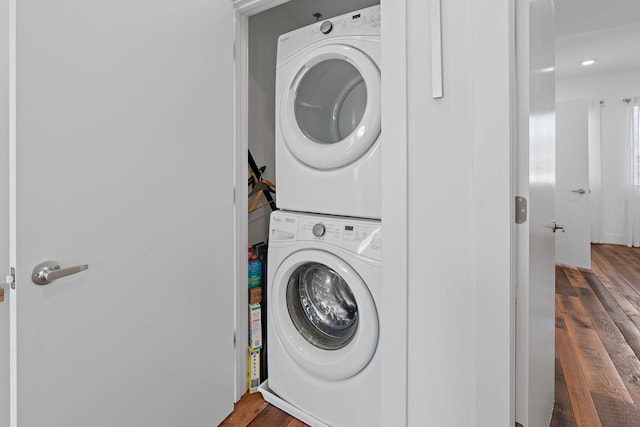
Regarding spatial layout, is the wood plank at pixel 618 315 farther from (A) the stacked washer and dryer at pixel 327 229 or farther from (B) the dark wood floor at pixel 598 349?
(A) the stacked washer and dryer at pixel 327 229

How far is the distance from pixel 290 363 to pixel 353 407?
337mm

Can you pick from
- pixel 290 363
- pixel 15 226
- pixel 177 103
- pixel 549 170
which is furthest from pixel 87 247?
pixel 549 170

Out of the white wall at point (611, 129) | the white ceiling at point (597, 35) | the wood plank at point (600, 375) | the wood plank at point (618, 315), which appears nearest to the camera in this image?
the wood plank at point (600, 375)

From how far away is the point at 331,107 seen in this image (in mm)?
1614

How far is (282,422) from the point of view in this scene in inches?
56.0

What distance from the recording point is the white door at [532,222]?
877mm

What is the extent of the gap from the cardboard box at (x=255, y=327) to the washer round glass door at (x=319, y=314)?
0.12 m

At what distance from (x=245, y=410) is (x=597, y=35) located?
4429 mm

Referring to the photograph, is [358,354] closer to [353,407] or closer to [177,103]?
[353,407]

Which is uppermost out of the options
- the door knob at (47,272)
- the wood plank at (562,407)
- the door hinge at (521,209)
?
the door hinge at (521,209)

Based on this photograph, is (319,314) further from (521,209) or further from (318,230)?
(521,209)

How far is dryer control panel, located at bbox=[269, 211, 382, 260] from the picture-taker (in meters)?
1.22

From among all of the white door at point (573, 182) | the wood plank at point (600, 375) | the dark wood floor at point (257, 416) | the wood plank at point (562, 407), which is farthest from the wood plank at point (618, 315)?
the dark wood floor at point (257, 416)

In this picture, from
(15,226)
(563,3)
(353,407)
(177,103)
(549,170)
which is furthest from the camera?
(563,3)
